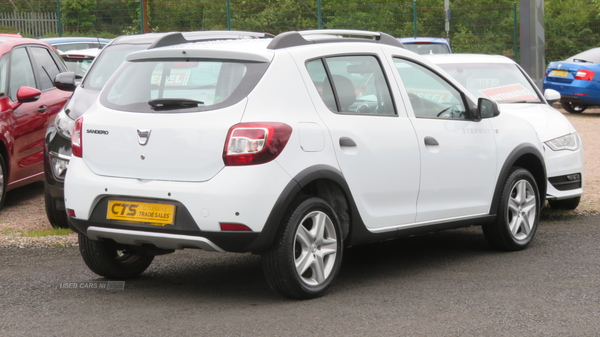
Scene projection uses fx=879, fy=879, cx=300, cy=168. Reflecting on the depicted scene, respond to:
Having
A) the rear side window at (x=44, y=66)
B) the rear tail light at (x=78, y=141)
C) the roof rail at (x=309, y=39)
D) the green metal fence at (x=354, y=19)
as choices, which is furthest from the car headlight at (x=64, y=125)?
the green metal fence at (x=354, y=19)

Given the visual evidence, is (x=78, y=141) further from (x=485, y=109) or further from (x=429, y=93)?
(x=485, y=109)

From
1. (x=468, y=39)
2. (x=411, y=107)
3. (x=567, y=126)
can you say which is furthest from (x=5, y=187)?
(x=468, y=39)

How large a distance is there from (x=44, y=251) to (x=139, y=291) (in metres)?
1.77

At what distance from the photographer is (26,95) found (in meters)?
8.97

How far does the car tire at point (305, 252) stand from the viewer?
5184mm

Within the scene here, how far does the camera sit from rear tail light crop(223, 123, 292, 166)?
196 inches

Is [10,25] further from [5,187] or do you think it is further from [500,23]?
[5,187]

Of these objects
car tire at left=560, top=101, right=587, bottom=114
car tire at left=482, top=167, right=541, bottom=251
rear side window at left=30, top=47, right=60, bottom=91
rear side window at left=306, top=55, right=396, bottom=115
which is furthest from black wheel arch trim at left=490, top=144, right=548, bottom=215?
car tire at left=560, top=101, right=587, bottom=114

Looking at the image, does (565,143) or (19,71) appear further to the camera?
(19,71)

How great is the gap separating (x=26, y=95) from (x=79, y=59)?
639 cm

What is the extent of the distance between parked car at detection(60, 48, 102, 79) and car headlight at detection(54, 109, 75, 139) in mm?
6793

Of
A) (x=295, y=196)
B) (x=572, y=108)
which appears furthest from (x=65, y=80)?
(x=572, y=108)

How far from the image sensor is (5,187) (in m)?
8.82

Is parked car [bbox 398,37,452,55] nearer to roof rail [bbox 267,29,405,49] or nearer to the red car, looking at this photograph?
the red car
